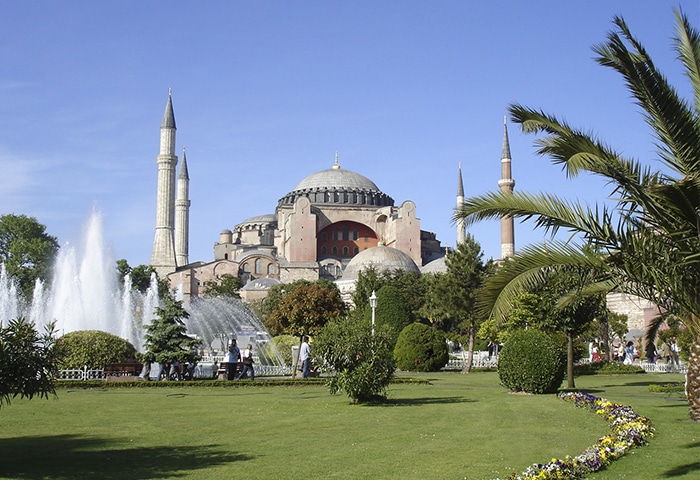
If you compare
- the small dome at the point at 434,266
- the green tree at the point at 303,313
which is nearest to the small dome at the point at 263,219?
the small dome at the point at 434,266

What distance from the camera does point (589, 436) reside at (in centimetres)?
843

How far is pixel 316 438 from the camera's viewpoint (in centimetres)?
827

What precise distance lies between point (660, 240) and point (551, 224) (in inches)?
45.7

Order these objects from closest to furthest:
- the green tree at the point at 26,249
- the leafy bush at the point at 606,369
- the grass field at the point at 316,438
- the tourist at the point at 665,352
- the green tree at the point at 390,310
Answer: the grass field at the point at 316,438
the leafy bush at the point at 606,369
the tourist at the point at 665,352
the green tree at the point at 390,310
the green tree at the point at 26,249

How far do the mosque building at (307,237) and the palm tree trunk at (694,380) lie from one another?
50.2 metres

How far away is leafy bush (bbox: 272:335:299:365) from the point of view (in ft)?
84.3

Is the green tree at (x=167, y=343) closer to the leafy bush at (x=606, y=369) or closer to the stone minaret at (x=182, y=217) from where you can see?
the leafy bush at (x=606, y=369)

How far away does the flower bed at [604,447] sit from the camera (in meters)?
6.07

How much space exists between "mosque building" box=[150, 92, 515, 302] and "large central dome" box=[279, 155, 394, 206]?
4.0 inches

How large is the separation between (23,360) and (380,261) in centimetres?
6056

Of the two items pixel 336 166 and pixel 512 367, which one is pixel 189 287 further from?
pixel 512 367

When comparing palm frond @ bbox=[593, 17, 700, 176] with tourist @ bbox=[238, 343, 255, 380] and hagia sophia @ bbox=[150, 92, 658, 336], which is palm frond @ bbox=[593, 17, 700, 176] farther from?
hagia sophia @ bbox=[150, 92, 658, 336]

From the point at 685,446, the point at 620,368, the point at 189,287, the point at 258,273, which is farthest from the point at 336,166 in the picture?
the point at 685,446

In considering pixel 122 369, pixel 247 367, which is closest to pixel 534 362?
pixel 247 367
